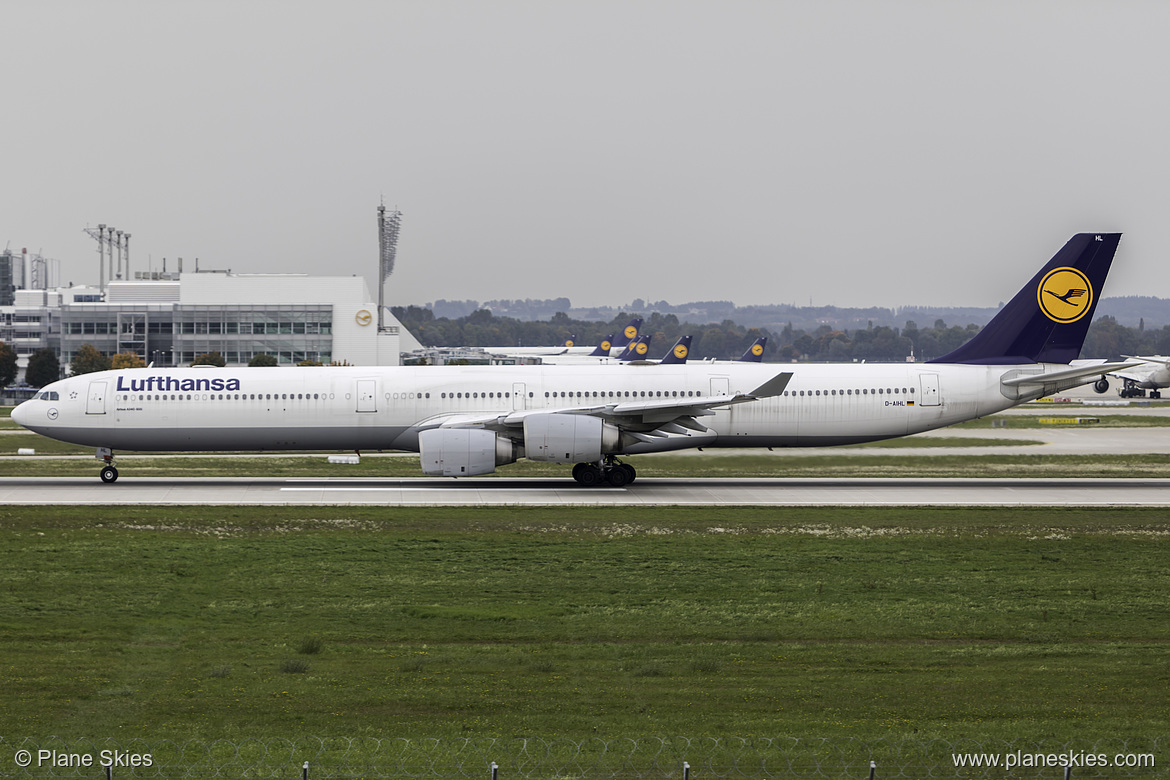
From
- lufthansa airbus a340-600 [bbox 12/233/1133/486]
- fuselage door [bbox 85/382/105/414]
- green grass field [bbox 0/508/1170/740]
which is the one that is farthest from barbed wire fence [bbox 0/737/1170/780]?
fuselage door [bbox 85/382/105/414]

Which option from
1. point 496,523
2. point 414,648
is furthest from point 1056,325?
point 414,648

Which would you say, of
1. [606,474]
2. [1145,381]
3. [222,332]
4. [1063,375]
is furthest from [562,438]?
[222,332]

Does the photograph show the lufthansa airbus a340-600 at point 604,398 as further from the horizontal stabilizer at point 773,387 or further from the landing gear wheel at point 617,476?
the horizontal stabilizer at point 773,387

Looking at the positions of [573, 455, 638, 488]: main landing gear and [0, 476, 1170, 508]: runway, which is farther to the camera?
[573, 455, 638, 488]: main landing gear

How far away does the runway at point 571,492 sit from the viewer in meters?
30.9

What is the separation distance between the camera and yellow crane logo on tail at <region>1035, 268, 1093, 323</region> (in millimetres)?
36250

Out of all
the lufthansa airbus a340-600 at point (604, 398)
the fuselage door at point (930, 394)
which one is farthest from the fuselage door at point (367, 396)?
the fuselage door at point (930, 394)

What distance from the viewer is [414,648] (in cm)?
1609

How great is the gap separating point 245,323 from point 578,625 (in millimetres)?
113067

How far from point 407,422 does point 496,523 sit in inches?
356

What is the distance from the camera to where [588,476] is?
1379 inches

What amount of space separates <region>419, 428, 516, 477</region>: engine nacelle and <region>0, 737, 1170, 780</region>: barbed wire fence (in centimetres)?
2052

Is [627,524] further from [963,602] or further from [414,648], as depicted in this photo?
[414,648]

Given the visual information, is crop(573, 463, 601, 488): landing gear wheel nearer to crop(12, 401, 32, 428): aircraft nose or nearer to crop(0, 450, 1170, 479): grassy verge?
crop(0, 450, 1170, 479): grassy verge
